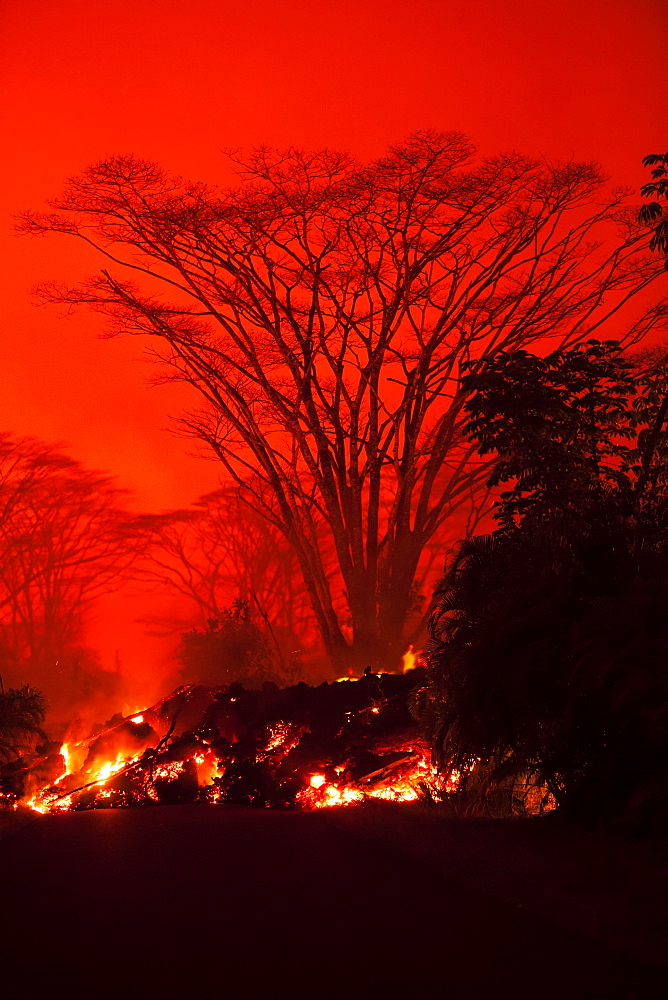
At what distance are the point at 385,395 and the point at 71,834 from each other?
10.2 meters

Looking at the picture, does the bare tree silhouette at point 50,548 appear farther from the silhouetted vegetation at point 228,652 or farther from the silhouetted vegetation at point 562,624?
the silhouetted vegetation at point 562,624

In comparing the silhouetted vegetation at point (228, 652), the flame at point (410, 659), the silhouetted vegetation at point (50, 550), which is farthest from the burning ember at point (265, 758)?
the silhouetted vegetation at point (50, 550)

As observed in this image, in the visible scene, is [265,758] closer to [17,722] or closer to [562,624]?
[17,722]

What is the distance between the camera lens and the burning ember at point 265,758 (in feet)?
25.7

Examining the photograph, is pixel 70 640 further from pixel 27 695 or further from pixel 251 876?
pixel 251 876

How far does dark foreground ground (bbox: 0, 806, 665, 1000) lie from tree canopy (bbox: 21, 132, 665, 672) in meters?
7.29

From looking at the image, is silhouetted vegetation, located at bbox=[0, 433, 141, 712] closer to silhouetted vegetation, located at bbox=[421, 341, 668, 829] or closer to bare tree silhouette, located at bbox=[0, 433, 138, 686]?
bare tree silhouette, located at bbox=[0, 433, 138, 686]

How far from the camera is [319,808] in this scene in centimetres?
737

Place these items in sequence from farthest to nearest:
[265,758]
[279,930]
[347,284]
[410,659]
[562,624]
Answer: [347,284]
[410,659]
[265,758]
[562,624]
[279,930]

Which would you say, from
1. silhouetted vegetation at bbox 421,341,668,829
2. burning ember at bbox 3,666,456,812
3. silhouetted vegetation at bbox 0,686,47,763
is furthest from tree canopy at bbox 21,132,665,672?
silhouetted vegetation at bbox 421,341,668,829

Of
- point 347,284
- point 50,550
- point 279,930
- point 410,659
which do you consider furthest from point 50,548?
point 279,930

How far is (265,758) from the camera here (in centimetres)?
866

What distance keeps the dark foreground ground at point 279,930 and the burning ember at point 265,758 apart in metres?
2.33

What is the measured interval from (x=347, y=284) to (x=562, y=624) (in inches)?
342
